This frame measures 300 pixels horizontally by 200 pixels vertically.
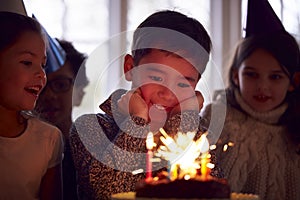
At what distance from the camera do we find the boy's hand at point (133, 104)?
1.44 m

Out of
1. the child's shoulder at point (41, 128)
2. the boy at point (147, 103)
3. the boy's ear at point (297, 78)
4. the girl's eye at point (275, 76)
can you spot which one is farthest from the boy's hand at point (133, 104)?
the boy's ear at point (297, 78)

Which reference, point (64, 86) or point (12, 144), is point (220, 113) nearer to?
point (64, 86)

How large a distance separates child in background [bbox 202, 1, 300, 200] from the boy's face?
0.48 m

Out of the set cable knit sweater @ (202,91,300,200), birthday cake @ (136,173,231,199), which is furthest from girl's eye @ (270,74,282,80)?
birthday cake @ (136,173,231,199)

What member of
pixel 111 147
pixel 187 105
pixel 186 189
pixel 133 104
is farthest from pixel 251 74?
pixel 186 189

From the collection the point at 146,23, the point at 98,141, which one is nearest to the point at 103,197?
the point at 98,141

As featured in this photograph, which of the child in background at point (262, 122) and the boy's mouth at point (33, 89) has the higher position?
the boy's mouth at point (33, 89)

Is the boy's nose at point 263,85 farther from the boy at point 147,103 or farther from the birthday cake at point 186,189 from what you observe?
the birthday cake at point 186,189

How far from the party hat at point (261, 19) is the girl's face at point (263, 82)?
0.26ft

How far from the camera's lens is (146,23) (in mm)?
1614

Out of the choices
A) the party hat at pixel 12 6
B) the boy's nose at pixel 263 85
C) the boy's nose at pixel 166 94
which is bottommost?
the boy's nose at pixel 263 85

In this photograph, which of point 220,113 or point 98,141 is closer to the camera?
point 98,141

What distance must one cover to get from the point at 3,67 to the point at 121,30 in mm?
1349

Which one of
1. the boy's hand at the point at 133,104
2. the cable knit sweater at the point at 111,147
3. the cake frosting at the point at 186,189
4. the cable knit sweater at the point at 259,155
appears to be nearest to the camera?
the cake frosting at the point at 186,189
